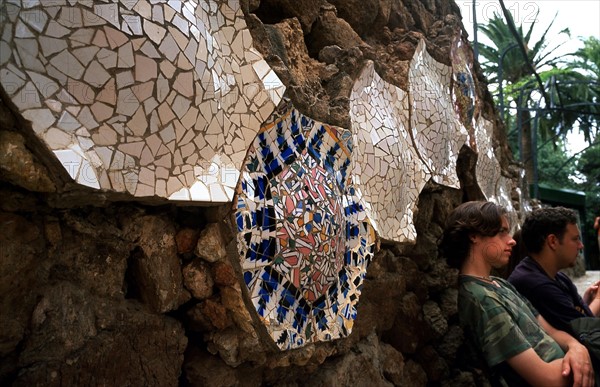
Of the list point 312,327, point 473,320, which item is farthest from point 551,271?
point 312,327

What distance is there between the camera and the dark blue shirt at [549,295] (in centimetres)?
208

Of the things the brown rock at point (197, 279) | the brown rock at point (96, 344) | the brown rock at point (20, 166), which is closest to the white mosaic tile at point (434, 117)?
the brown rock at point (197, 279)

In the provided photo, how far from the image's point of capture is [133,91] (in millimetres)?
1061

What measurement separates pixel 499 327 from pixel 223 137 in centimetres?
107

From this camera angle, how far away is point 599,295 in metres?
2.36

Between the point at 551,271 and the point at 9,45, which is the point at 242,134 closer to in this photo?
the point at 9,45

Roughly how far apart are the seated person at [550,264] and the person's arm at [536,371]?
432 millimetres

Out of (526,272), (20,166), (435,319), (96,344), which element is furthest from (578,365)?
(20,166)

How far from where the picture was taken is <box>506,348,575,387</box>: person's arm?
1.67 metres

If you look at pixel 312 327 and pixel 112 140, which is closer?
pixel 112 140

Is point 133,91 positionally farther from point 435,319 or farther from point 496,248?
point 435,319

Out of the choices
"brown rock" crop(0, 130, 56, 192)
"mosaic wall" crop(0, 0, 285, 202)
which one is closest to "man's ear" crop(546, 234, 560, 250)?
"mosaic wall" crop(0, 0, 285, 202)

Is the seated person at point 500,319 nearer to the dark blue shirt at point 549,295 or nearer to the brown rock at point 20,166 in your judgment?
the dark blue shirt at point 549,295

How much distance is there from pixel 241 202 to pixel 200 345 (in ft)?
1.11
